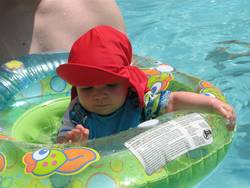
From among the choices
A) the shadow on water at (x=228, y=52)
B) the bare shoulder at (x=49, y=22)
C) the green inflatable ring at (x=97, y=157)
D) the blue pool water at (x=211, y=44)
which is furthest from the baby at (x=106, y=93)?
the shadow on water at (x=228, y=52)

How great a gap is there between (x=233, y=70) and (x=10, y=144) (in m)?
2.40

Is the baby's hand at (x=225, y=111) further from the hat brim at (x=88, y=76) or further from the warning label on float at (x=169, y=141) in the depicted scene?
the hat brim at (x=88, y=76)

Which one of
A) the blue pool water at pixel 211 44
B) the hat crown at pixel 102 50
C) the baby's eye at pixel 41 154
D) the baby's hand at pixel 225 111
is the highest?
the hat crown at pixel 102 50

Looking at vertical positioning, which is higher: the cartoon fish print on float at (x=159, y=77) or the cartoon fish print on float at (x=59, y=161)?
the cartoon fish print on float at (x=59, y=161)

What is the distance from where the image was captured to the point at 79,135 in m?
2.35

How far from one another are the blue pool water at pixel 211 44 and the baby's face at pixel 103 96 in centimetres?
79

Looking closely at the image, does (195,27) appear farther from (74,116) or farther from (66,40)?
(74,116)

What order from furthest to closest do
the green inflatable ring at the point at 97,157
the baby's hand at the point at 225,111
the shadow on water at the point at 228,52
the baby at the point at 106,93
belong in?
1. the shadow on water at the point at 228,52
2. the baby's hand at the point at 225,111
3. the baby at the point at 106,93
4. the green inflatable ring at the point at 97,157

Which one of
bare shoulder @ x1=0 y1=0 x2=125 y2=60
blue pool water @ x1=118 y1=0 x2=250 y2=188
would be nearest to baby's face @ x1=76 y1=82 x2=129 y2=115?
blue pool water @ x1=118 y1=0 x2=250 y2=188

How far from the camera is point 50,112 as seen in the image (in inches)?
124

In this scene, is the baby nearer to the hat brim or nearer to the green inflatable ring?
the hat brim

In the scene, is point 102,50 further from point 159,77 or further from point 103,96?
point 159,77

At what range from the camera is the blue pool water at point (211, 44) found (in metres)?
3.34

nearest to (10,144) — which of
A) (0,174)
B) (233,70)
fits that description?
(0,174)
